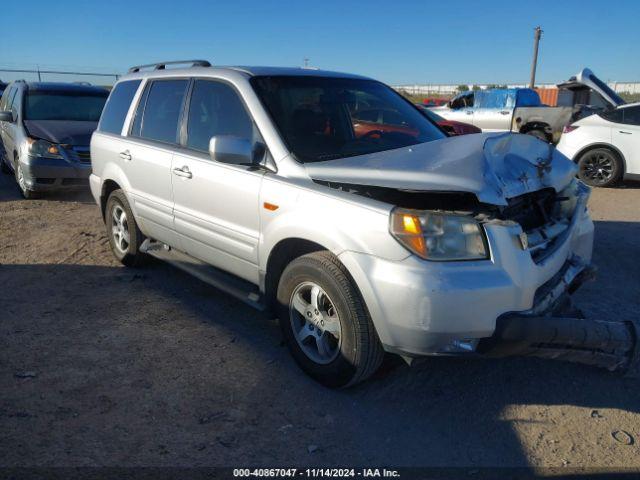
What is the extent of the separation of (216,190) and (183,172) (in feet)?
1.54

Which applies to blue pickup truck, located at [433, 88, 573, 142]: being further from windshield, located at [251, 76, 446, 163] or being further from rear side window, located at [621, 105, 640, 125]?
windshield, located at [251, 76, 446, 163]

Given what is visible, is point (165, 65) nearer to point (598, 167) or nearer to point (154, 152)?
point (154, 152)

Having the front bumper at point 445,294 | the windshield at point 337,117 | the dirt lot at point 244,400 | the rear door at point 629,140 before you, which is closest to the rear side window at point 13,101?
the dirt lot at point 244,400

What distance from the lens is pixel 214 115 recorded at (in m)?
4.05

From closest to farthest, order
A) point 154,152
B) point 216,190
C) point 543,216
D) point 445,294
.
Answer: point 445,294, point 543,216, point 216,190, point 154,152

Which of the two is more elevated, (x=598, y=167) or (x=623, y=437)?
(x=598, y=167)

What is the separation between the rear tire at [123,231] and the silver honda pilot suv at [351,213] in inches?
11.1

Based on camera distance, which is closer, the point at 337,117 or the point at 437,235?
the point at 437,235

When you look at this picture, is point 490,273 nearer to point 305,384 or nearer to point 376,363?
point 376,363

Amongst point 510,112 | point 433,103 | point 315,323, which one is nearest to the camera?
point 315,323

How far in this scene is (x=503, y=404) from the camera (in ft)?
10.3

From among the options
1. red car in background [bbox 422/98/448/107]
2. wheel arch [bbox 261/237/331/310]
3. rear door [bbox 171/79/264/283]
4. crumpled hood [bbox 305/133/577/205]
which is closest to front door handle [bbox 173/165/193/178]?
rear door [bbox 171/79/264/283]

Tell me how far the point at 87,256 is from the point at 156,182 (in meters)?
1.82

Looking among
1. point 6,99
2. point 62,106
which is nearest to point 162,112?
point 62,106
